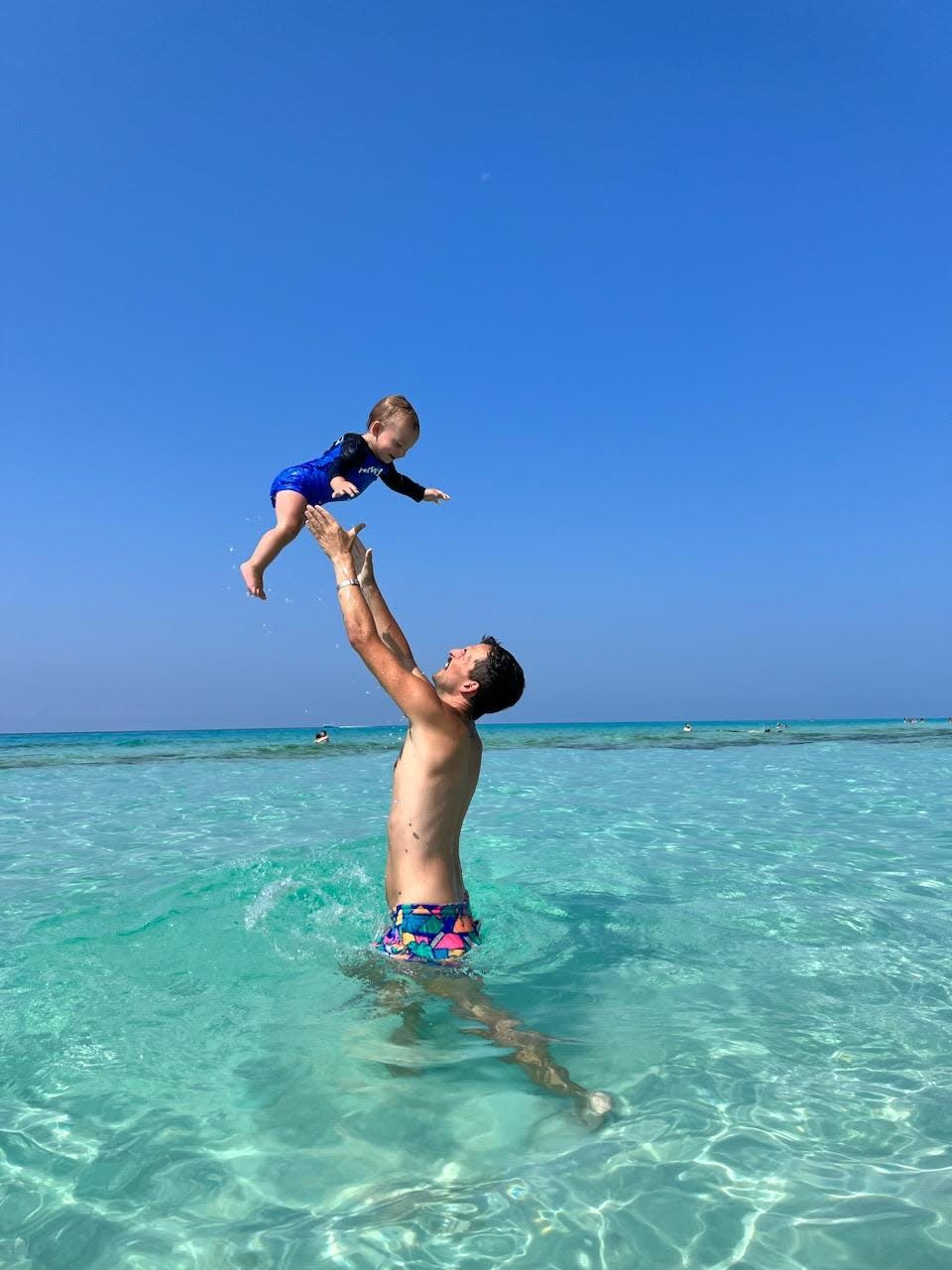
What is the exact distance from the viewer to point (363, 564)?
484 cm

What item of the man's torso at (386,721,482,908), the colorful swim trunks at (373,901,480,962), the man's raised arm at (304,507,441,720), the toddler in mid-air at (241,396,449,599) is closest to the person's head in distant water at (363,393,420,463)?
the toddler in mid-air at (241,396,449,599)

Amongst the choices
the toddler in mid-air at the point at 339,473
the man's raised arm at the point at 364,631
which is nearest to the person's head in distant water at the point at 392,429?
the toddler in mid-air at the point at 339,473

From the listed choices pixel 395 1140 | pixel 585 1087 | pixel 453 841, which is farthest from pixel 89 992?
pixel 585 1087

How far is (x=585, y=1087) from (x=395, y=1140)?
83 centimetres

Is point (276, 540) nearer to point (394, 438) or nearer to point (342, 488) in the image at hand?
point (342, 488)

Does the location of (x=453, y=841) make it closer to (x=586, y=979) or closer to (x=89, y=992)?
(x=586, y=979)

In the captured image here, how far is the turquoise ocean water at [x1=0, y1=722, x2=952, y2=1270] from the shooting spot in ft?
8.57

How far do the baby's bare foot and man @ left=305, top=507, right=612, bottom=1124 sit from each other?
1.03 m

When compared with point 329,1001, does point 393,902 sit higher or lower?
higher

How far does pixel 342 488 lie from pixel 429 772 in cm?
216

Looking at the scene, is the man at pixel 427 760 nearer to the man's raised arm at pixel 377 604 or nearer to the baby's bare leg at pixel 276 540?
the man's raised arm at pixel 377 604

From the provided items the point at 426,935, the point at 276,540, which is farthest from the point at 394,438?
the point at 426,935

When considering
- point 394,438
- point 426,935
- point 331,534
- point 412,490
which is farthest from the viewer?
point 412,490

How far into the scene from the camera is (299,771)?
67.1ft
